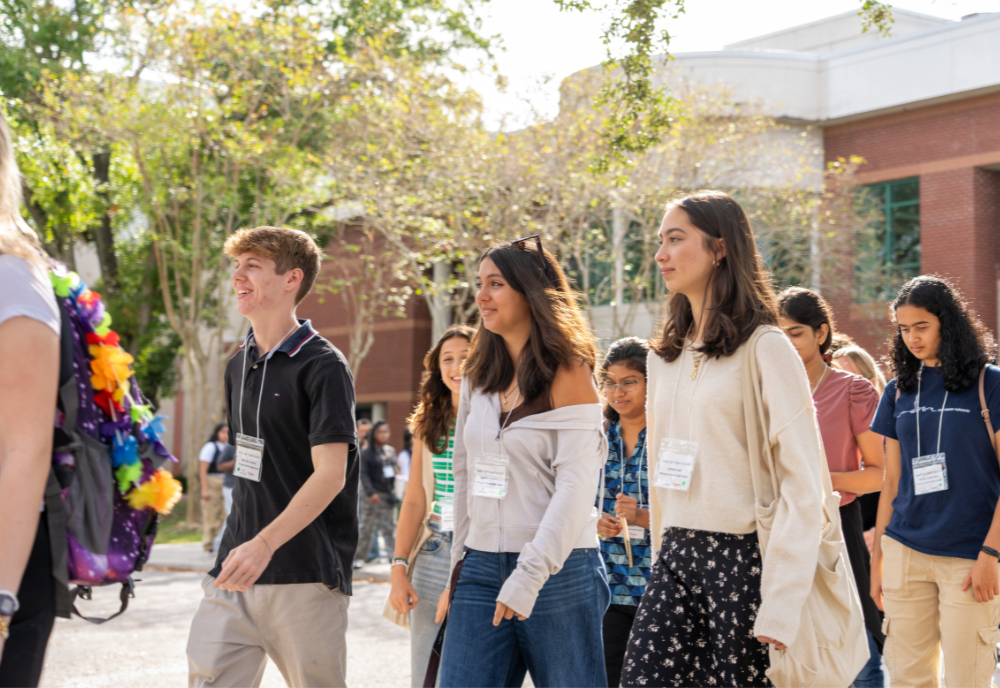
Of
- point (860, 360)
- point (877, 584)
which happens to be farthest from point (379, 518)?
point (877, 584)

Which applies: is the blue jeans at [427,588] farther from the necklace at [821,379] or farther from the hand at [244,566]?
the necklace at [821,379]

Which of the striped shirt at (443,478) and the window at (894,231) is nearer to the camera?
the striped shirt at (443,478)

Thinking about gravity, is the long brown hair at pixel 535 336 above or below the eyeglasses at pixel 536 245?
below

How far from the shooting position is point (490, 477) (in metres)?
3.31

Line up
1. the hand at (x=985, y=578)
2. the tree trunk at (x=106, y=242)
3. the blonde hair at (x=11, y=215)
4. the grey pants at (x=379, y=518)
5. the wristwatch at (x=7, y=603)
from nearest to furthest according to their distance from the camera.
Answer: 1. the wristwatch at (x=7, y=603)
2. the blonde hair at (x=11, y=215)
3. the hand at (x=985, y=578)
4. the grey pants at (x=379, y=518)
5. the tree trunk at (x=106, y=242)

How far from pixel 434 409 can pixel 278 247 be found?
4.42 ft

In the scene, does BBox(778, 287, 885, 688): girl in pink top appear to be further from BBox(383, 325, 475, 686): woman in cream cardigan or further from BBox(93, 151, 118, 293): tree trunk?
BBox(93, 151, 118, 293): tree trunk

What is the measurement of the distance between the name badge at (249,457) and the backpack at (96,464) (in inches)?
37.8

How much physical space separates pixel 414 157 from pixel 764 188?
22.6ft

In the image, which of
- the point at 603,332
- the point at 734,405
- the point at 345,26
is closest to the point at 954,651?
the point at 734,405

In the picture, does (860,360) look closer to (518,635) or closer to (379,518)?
(518,635)

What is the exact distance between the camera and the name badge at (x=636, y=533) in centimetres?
433

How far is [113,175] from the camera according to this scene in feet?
70.9

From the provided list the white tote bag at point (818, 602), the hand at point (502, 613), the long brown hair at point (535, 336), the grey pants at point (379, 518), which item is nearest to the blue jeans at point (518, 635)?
the hand at point (502, 613)
